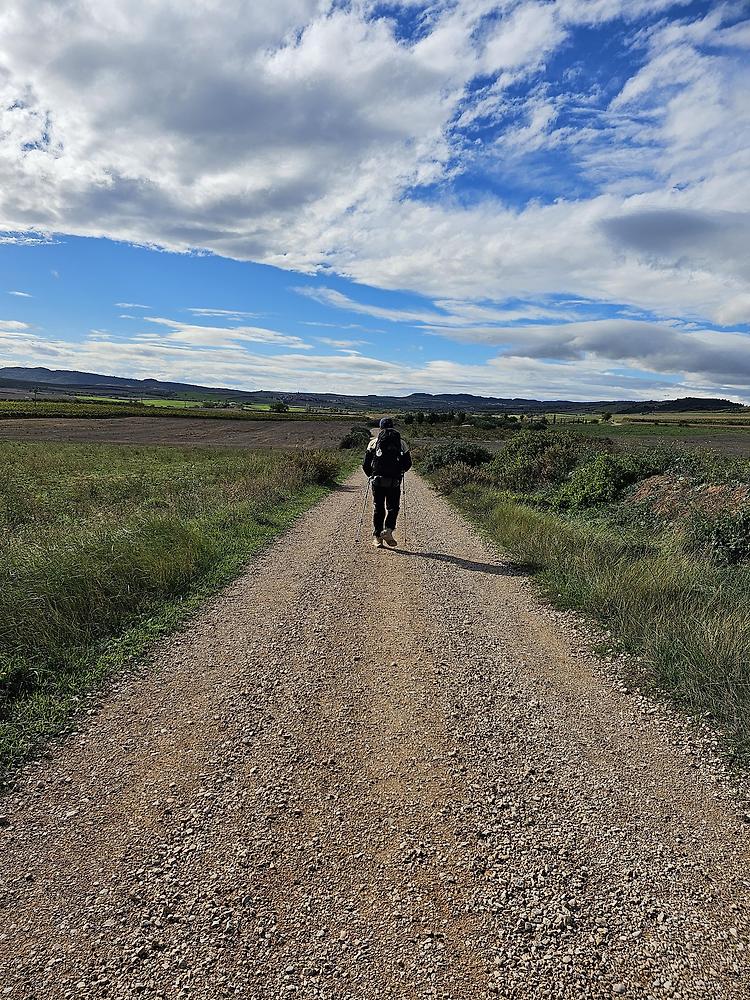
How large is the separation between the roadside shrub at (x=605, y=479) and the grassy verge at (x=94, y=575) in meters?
7.77

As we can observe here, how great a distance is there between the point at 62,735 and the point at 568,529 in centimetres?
950

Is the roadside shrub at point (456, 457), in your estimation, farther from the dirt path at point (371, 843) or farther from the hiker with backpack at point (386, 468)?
the dirt path at point (371, 843)

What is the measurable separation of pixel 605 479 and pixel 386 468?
8.68 metres

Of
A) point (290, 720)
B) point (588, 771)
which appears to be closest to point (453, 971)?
point (588, 771)

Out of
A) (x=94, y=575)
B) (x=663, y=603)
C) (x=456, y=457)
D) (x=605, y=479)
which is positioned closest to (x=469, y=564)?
(x=663, y=603)

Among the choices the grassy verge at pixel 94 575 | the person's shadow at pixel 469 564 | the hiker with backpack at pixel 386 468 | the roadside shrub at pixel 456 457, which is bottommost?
the person's shadow at pixel 469 564

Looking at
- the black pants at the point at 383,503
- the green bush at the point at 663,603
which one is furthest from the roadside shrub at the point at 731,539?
the black pants at the point at 383,503

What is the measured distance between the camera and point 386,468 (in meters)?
10.2

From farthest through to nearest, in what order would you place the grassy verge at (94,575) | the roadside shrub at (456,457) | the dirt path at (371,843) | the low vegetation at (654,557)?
the roadside shrub at (456,457), the low vegetation at (654,557), the grassy verge at (94,575), the dirt path at (371,843)

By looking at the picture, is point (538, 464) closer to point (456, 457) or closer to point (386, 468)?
point (456, 457)

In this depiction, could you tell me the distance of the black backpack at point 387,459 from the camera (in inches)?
400

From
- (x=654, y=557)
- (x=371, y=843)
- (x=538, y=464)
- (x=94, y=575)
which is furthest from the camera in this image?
(x=538, y=464)

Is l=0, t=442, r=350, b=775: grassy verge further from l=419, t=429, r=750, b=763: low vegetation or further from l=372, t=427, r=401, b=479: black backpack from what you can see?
l=419, t=429, r=750, b=763: low vegetation

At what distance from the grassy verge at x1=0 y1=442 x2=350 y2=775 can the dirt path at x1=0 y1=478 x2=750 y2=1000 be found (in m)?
0.50
